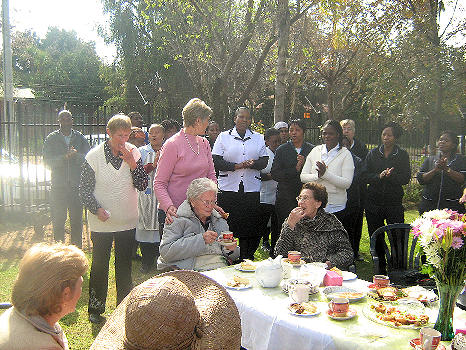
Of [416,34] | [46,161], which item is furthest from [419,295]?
[416,34]

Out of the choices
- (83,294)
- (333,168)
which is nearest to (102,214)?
(83,294)

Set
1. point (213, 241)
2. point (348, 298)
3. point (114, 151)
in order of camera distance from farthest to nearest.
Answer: point (114, 151) < point (213, 241) < point (348, 298)

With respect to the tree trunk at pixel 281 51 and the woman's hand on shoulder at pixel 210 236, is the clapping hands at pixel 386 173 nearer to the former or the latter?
the woman's hand on shoulder at pixel 210 236

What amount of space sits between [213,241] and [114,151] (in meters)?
1.38

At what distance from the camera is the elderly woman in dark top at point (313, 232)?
4.01m

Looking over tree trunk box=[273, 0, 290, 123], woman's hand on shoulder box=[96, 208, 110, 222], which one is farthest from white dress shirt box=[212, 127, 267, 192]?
tree trunk box=[273, 0, 290, 123]

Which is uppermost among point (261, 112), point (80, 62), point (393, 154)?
point (80, 62)

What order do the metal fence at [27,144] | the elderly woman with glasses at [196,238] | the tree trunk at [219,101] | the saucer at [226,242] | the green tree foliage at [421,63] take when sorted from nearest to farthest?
the saucer at [226,242] → the elderly woman with glasses at [196,238] → the metal fence at [27,144] → the tree trunk at [219,101] → the green tree foliage at [421,63]

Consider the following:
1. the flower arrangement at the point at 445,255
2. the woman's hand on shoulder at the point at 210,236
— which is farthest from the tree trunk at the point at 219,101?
the flower arrangement at the point at 445,255

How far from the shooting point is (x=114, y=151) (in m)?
4.42

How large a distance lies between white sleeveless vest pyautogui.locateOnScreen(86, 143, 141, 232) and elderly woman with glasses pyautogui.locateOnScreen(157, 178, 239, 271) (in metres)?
0.75

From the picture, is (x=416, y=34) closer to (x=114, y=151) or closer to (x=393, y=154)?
(x=393, y=154)

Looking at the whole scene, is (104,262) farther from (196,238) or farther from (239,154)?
(239,154)

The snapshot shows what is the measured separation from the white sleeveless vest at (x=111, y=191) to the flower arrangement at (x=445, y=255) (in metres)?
2.82
